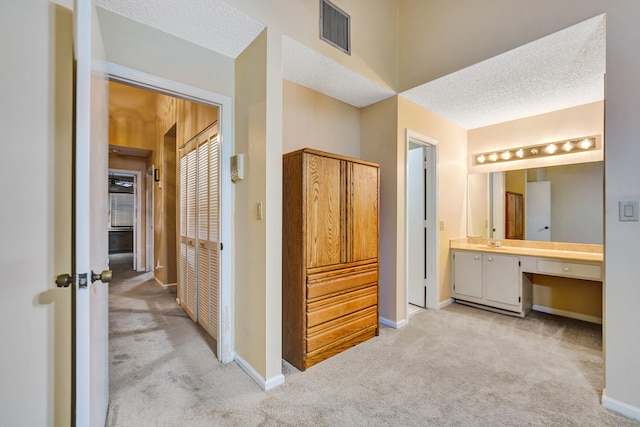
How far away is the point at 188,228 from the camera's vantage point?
327cm

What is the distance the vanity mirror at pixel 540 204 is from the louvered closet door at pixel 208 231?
3399 millimetres

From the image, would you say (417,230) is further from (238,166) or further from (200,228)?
(200,228)

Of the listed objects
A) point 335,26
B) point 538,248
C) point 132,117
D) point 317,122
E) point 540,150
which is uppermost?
point 132,117

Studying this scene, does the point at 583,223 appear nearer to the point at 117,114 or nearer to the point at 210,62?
the point at 210,62

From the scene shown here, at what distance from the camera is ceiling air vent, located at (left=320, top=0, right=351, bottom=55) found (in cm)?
231

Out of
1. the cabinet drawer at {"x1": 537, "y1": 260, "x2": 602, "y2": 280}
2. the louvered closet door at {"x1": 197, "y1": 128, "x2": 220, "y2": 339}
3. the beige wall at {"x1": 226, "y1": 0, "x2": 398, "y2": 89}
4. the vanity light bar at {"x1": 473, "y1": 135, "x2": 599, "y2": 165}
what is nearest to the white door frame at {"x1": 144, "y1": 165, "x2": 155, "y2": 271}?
the louvered closet door at {"x1": 197, "y1": 128, "x2": 220, "y2": 339}

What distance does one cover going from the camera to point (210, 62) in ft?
7.14

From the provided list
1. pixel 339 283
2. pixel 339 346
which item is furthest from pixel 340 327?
pixel 339 283

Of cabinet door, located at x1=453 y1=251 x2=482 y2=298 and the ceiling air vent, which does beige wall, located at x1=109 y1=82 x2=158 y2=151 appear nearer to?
the ceiling air vent

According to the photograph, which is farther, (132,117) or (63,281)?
(132,117)

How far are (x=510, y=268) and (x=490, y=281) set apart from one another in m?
0.27

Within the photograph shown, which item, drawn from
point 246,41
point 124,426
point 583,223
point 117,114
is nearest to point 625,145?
point 583,223

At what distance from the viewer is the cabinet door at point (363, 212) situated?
2.51 meters
